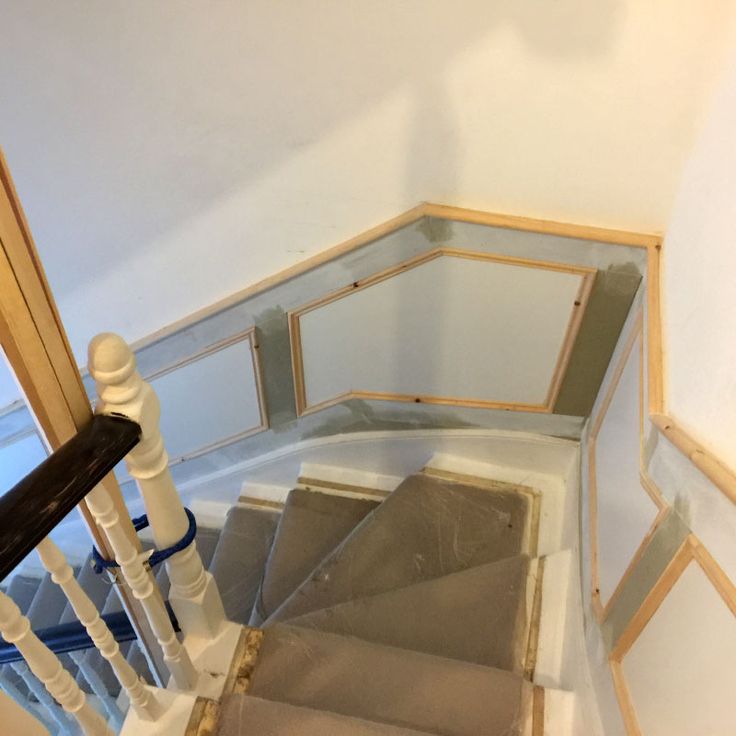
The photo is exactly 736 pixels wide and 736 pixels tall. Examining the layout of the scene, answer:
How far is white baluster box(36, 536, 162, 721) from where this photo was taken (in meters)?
1.07

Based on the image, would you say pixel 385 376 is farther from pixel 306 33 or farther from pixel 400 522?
pixel 306 33

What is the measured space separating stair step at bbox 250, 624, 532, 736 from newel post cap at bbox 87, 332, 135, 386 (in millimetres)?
905

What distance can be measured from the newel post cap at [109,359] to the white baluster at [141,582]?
0.65 ft

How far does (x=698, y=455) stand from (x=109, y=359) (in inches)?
39.1

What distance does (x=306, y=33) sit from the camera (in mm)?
1582

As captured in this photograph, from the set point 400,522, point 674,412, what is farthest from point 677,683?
point 400,522

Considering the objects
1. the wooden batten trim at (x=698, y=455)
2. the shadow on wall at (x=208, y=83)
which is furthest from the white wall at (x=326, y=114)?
the wooden batten trim at (x=698, y=455)

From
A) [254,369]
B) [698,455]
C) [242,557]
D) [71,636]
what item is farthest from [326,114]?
[242,557]

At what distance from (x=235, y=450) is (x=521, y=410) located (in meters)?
1.13

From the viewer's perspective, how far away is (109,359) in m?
1.03

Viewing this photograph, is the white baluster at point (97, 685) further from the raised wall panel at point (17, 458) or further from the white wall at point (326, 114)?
the white wall at point (326, 114)

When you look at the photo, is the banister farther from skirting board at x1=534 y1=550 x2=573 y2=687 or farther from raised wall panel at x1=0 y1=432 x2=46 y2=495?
skirting board at x1=534 y1=550 x2=573 y2=687

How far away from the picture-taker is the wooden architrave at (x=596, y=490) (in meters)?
1.37

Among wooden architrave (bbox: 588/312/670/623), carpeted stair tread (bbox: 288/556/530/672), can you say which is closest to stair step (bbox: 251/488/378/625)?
carpeted stair tread (bbox: 288/556/530/672)
